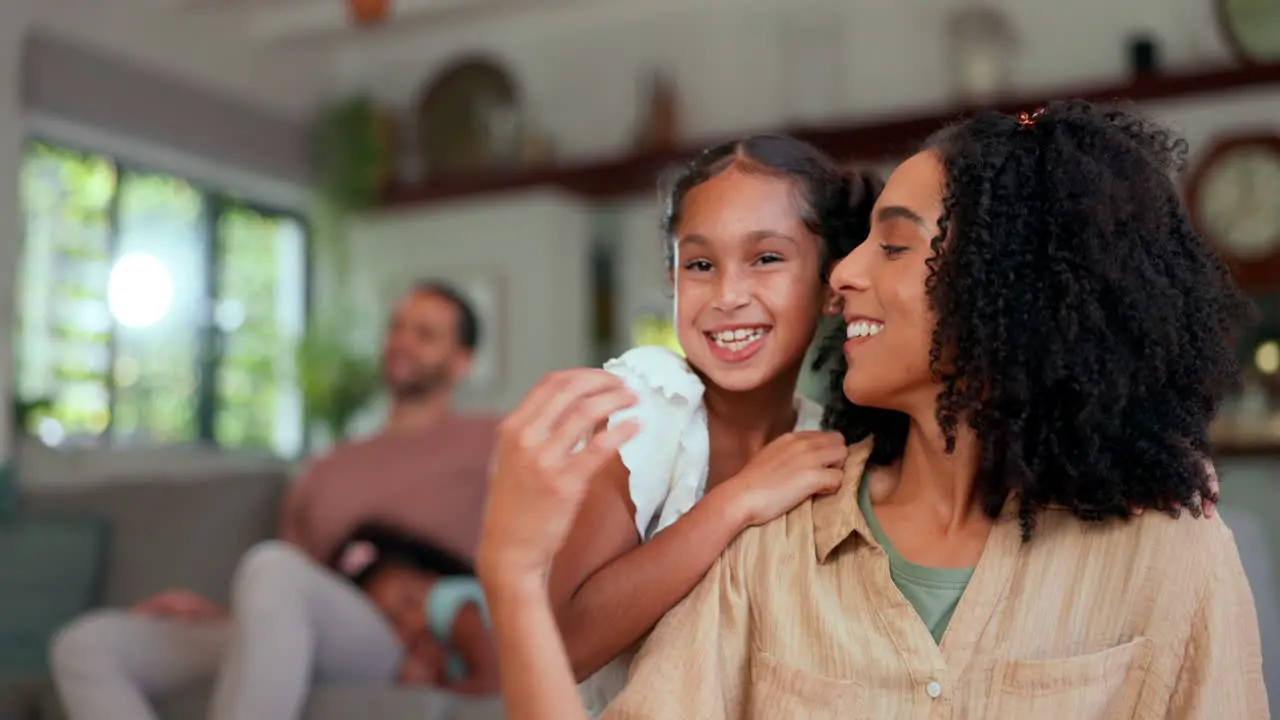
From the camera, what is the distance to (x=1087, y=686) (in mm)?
1105

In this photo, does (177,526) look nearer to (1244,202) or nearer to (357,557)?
(357,557)

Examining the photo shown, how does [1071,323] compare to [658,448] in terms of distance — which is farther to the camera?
[658,448]

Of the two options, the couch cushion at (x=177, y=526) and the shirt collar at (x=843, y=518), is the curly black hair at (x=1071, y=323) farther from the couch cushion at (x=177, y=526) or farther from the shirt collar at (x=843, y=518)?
the couch cushion at (x=177, y=526)

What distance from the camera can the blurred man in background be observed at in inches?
90.8

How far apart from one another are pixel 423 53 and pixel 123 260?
1.97 metres

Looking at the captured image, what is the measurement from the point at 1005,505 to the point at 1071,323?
0.19 metres

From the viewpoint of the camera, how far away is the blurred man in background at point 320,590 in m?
2.31

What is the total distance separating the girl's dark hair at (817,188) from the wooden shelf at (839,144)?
2589mm

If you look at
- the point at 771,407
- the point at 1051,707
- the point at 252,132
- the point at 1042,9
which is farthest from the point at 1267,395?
the point at 252,132

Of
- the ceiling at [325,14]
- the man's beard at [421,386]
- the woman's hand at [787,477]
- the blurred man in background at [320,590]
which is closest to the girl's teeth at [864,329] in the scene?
the woman's hand at [787,477]

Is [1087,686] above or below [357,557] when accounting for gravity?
above

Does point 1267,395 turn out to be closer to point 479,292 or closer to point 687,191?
point 479,292

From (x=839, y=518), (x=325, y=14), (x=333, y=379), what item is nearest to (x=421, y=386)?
(x=839, y=518)

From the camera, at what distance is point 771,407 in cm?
156
